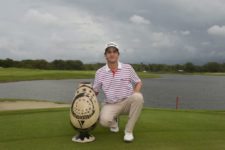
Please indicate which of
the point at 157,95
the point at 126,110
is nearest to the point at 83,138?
the point at 126,110

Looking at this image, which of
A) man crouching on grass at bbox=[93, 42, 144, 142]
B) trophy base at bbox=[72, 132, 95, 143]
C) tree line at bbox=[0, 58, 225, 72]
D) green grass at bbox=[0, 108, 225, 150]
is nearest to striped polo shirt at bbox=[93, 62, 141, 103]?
man crouching on grass at bbox=[93, 42, 144, 142]

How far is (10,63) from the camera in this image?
394 ft

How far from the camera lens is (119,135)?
692 cm

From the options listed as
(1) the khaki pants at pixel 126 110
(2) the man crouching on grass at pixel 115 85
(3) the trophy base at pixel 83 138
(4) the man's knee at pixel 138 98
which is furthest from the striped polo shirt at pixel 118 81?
(3) the trophy base at pixel 83 138

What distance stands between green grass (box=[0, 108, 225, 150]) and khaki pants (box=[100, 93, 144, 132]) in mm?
292

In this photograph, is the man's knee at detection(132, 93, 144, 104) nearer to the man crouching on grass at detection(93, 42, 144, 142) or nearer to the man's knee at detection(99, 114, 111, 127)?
the man crouching on grass at detection(93, 42, 144, 142)

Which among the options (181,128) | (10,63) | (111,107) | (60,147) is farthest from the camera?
(10,63)

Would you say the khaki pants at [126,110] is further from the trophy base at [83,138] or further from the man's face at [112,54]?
the man's face at [112,54]

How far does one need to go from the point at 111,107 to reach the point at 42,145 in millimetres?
1671

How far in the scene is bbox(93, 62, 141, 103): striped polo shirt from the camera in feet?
22.8

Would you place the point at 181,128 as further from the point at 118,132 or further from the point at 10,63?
the point at 10,63

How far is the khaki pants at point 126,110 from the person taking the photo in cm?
664

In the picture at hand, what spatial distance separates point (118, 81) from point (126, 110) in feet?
2.08

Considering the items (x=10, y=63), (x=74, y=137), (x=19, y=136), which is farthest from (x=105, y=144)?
(x=10, y=63)
